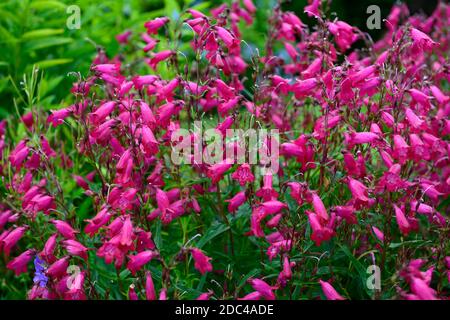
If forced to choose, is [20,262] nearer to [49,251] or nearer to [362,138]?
[49,251]

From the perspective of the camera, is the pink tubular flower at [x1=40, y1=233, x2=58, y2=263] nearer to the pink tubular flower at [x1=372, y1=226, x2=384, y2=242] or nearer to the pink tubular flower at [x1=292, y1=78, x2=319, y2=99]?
the pink tubular flower at [x1=292, y1=78, x2=319, y2=99]

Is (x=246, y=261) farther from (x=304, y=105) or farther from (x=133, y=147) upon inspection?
(x=304, y=105)

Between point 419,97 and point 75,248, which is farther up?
point 419,97

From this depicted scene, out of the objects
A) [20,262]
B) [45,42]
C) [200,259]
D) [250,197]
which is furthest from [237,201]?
[45,42]

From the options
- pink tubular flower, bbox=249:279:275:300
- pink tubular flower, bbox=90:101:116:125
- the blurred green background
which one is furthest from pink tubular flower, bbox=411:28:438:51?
the blurred green background

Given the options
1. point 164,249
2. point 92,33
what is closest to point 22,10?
point 92,33

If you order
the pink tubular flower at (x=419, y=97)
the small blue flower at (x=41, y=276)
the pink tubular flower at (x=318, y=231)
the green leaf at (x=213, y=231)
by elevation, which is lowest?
the small blue flower at (x=41, y=276)

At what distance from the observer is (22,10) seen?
540 centimetres

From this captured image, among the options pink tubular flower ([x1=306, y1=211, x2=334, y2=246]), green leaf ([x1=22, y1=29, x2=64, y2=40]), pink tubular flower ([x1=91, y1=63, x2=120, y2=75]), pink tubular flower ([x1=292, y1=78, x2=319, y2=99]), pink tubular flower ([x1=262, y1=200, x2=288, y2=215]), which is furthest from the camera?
green leaf ([x1=22, y1=29, x2=64, y2=40])

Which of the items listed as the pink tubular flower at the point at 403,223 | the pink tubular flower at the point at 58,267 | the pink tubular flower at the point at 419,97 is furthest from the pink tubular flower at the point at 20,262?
the pink tubular flower at the point at 419,97

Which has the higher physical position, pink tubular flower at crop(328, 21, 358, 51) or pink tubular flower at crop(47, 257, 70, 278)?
pink tubular flower at crop(328, 21, 358, 51)

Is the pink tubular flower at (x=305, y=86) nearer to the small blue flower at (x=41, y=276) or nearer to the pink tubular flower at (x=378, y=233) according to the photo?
the pink tubular flower at (x=378, y=233)

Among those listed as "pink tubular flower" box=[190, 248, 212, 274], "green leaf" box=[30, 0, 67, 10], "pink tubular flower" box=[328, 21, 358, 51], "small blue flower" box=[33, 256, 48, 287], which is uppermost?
"pink tubular flower" box=[328, 21, 358, 51]
